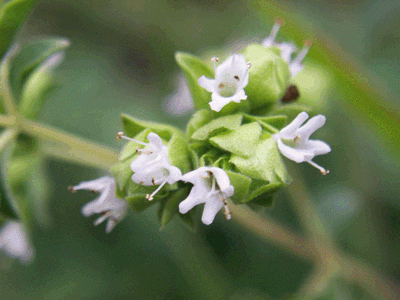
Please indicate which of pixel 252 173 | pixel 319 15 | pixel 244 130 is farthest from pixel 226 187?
pixel 319 15

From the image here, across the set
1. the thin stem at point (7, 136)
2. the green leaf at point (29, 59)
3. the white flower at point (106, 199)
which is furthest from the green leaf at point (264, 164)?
the thin stem at point (7, 136)

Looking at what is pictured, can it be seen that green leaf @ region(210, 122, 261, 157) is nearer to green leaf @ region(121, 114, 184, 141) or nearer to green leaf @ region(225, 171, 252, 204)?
green leaf @ region(225, 171, 252, 204)

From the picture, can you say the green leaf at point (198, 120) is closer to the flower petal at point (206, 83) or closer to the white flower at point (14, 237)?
the flower petal at point (206, 83)

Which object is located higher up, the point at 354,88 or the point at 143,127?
the point at 354,88

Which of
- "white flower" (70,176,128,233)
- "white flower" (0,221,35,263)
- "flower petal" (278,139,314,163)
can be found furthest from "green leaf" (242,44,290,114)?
"white flower" (0,221,35,263)

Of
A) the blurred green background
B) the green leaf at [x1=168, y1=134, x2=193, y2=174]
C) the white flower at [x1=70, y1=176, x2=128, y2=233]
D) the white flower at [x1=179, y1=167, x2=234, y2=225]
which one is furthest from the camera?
the blurred green background

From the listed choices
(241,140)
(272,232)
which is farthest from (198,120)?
(272,232)

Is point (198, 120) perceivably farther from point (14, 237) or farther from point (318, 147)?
point (14, 237)
